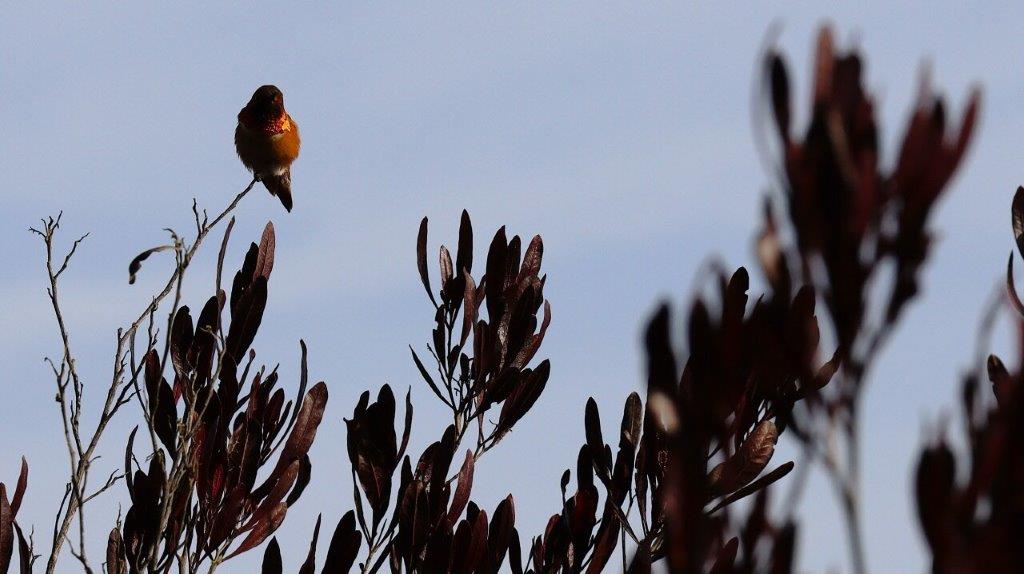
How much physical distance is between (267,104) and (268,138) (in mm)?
418

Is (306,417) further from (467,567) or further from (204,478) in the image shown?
(467,567)

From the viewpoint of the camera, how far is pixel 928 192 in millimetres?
1479

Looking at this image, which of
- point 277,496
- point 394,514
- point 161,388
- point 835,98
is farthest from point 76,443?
point 835,98

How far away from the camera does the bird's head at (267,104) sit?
27.6ft

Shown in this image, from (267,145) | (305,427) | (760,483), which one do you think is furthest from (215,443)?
(267,145)

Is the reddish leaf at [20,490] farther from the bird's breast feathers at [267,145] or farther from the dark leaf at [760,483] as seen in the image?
the bird's breast feathers at [267,145]

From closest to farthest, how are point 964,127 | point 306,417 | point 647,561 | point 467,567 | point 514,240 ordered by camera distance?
point 964,127
point 647,561
point 467,567
point 306,417
point 514,240

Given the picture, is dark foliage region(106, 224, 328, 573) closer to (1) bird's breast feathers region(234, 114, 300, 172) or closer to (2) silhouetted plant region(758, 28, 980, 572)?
(2) silhouetted plant region(758, 28, 980, 572)

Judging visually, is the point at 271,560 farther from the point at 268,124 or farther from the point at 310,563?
the point at 268,124

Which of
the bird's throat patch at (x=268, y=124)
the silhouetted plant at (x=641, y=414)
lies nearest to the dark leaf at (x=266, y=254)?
the silhouetted plant at (x=641, y=414)

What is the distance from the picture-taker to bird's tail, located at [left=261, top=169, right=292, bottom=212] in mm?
8453

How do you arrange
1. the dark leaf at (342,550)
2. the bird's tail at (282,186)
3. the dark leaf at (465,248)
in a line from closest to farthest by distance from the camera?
the dark leaf at (342,550) < the dark leaf at (465,248) < the bird's tail at (282,186)

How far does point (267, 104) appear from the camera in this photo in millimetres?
8516

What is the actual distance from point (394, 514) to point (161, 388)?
2.33 ft
